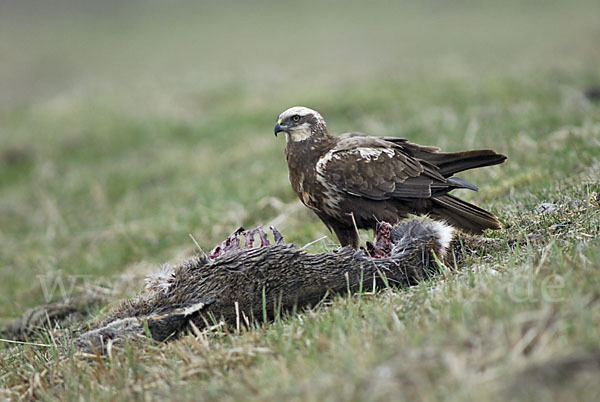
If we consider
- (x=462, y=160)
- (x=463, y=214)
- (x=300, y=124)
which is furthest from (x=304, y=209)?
(x=463, y=214)

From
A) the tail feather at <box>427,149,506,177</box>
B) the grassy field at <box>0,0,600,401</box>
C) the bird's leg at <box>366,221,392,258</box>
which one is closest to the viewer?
the grassy field at <box>0,0,600,401</box>

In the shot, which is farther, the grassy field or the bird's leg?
the bird's leg

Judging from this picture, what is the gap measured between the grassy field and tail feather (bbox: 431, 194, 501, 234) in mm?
160

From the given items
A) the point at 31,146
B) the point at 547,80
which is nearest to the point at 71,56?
the point at 31,146

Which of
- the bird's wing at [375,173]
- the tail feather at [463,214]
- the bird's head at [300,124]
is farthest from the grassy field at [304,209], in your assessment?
the bird's head at [300,124]

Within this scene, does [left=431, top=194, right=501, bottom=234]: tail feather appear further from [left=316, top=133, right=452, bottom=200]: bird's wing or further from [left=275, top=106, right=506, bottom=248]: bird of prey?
[left=316, top=133, right=452, bottom=200]: bird's wing

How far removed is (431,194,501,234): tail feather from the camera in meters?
4.00

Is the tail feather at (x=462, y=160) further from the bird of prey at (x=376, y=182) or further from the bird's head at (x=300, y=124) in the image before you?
the bird's head at (x=300, y=124)

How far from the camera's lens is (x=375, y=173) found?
4301 mm

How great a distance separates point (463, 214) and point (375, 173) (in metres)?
0.66

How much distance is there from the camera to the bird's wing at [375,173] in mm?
4262

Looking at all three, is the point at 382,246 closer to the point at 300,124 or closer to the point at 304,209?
the point at 300,124

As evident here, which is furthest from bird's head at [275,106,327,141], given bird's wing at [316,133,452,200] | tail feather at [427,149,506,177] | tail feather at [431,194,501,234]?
tail feather at [431,194,501,234]

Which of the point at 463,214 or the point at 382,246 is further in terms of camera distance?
the point at 463,214
